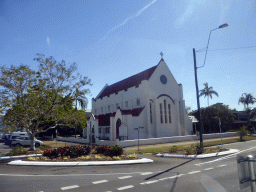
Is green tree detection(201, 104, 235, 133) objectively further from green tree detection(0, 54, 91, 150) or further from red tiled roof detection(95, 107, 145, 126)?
green tree detection(0, 54, 91, 150)

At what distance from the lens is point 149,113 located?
3447 centimetres

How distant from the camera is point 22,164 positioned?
13.5m

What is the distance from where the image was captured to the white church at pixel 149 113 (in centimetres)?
3206

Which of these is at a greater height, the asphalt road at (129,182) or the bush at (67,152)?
the bush at (67,152)

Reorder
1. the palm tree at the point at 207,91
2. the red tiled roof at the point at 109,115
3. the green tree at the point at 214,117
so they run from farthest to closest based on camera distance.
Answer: the palm tree at the point at 207,91 < the green tree at the point at 214,117 < the red tiled roof at the point at 109,115

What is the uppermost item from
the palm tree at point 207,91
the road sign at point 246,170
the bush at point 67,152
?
the palm tree at point 207,91

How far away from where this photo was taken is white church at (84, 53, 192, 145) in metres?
32.1

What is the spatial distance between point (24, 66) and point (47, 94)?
345 centimetres

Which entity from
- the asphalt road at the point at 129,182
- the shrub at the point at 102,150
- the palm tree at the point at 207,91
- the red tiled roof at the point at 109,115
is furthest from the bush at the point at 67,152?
the palm tree at the point at 207,91

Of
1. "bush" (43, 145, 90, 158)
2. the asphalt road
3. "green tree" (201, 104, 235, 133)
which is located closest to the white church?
"green tree" (201, 104, 235, 133)

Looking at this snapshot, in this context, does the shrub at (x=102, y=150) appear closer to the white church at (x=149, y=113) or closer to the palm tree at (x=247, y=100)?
the white church at (x=149, y=113)

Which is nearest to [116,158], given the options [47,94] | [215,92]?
[47,94]

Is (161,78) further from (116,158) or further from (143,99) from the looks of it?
(116,158)

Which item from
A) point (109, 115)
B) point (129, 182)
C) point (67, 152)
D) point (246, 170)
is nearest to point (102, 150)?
point (67, 152)
